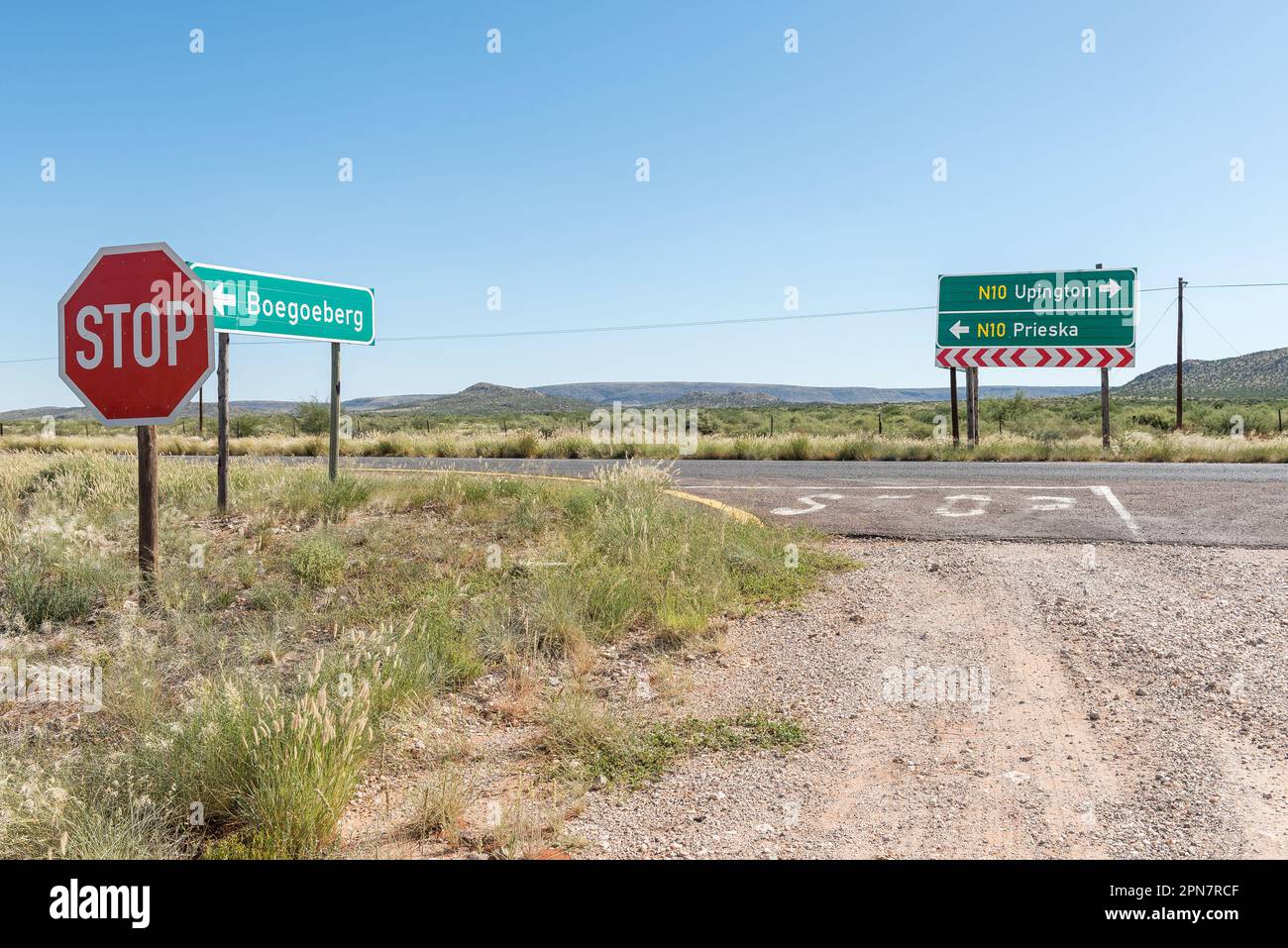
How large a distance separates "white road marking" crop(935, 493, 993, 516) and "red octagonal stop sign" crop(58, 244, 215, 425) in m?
8.52

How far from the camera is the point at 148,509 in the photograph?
289 inches

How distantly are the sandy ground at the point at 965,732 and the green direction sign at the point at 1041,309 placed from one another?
17.8 m

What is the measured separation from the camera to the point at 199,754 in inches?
149

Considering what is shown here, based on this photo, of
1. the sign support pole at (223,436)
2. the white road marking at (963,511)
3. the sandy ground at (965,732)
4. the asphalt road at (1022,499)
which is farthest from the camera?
the white road marking at (963,511)

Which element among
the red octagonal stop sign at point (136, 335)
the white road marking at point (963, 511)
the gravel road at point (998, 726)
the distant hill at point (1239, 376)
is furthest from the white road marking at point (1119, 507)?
the distant hill at point (1239, 376)

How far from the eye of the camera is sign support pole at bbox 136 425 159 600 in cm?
723

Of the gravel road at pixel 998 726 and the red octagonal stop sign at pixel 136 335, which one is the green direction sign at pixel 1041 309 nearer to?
the gravel road at pixel 998 726

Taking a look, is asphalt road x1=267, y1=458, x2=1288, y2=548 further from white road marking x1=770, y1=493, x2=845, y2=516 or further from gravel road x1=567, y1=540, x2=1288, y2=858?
gravel road x1=567, y1=540, x2=1288, y2=858

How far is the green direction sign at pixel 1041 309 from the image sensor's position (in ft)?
77.1

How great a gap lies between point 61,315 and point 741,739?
18.8 ft

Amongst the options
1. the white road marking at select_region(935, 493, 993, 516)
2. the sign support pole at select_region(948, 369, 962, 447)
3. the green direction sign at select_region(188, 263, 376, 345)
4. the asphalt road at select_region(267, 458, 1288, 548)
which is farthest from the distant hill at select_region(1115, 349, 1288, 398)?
the green direction sign at select_region(188, 263, 376, 345)

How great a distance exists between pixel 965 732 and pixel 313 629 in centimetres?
434
